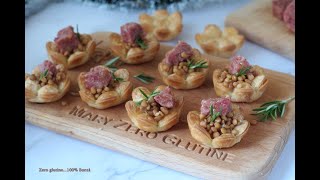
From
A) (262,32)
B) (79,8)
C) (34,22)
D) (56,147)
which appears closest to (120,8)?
(79,8)

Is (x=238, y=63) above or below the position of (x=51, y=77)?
above

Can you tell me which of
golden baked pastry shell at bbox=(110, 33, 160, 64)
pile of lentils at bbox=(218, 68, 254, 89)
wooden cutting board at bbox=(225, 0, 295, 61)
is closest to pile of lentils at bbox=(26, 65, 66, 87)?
golden baked pastry shell at bbox=(110, 33, 160, 64)

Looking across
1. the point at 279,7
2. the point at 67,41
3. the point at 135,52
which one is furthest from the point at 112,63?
the point at 279,7

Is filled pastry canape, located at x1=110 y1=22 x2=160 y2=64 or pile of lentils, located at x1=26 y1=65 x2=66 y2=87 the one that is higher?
filled pastry canape, located at x1=110 y1=22 x2=160 y2=64

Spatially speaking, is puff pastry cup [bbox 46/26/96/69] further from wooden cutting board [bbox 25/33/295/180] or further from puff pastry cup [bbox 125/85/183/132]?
puff pastry cup [bbox 125/85/183/132]

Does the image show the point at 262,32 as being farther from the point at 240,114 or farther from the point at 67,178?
the point at 67,178

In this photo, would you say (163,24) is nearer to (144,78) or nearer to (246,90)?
(144,78)
